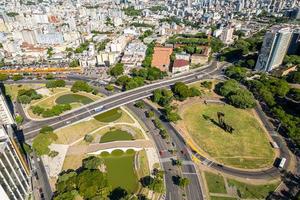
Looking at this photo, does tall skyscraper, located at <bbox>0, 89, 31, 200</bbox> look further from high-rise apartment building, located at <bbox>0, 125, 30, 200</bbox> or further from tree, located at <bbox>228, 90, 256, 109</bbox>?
tree, located at <bbox>228, 90, 256, 109</bbox>

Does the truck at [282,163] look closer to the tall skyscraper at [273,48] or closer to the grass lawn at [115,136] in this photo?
the grass lawn at [115,136]

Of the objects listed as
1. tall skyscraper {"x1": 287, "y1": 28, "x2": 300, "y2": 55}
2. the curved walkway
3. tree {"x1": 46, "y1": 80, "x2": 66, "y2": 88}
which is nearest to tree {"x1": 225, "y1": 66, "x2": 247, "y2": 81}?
tall skyscraper {"x1": 287, "y1": 28, "x2": 300, "y2": 55}

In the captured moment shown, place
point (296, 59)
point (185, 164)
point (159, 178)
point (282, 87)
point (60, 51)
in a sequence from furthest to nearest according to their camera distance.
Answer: point (60, 51), point (296, 59), point (282, 87), point (185, 164), point (159, 178)

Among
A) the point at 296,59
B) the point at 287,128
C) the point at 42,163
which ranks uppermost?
the point at 296,59

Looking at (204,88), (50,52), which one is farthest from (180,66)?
(50,52)

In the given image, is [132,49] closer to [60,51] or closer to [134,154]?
[60,51]

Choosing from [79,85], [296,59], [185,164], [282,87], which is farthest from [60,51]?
[296,59]

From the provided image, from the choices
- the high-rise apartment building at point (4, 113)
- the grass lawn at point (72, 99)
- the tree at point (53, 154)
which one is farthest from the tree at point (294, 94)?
the high-rise apartment building at point (4, 113)

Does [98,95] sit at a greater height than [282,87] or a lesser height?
lesser
